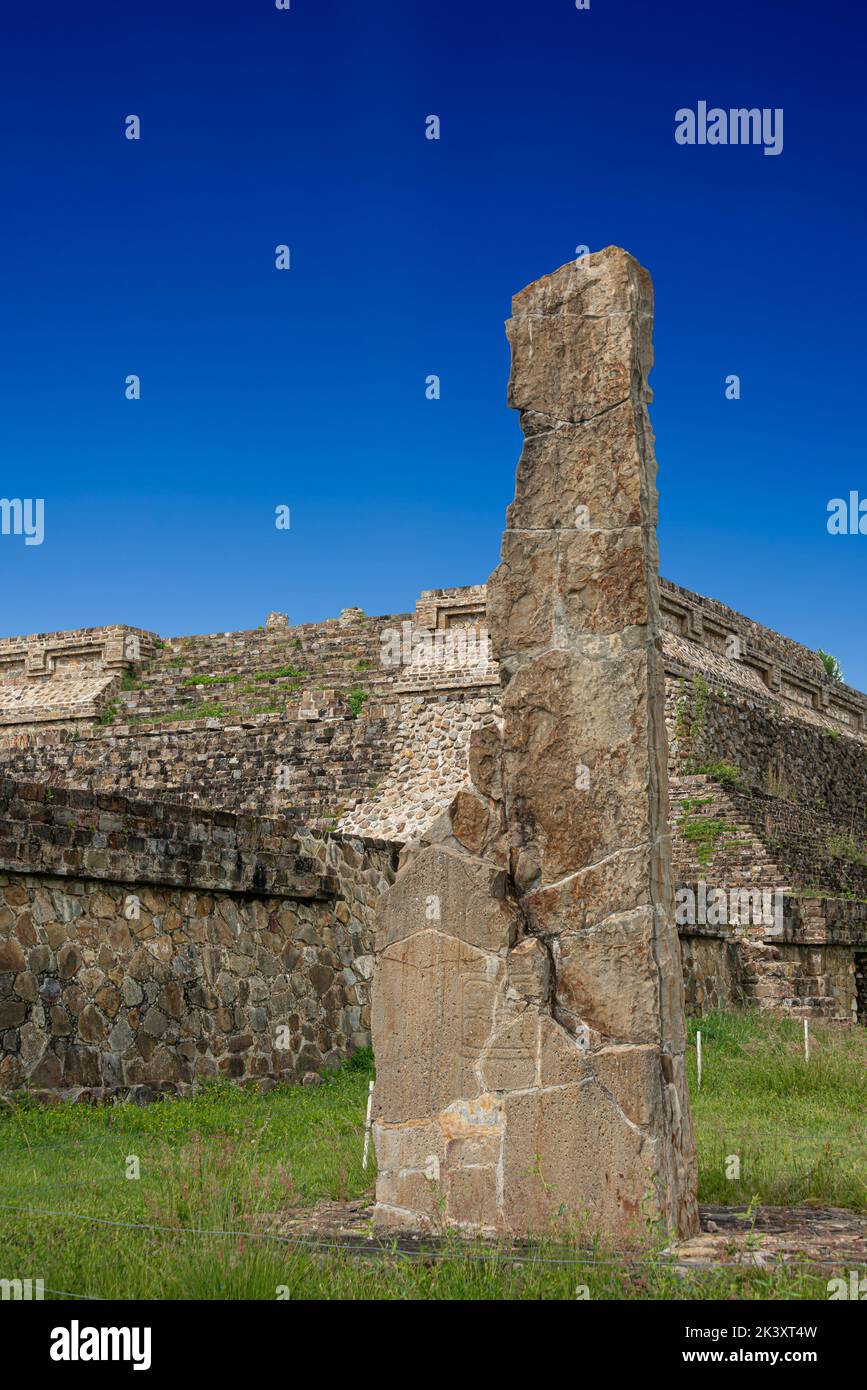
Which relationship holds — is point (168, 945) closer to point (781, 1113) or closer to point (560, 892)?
point (781, 1113)

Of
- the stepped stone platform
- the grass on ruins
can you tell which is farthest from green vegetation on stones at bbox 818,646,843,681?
the grass on ruins

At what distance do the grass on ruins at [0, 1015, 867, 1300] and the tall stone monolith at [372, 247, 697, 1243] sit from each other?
410mm

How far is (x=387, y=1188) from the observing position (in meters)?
6.20

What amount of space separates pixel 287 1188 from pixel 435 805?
1430 cm

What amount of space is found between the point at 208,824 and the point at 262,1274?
677cm

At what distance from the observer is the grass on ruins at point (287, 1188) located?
484 centimetres

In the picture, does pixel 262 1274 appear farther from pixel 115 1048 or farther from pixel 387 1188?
pixel 115 1048

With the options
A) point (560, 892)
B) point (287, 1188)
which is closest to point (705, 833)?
point (287, 1188)

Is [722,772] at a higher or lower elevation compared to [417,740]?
lower

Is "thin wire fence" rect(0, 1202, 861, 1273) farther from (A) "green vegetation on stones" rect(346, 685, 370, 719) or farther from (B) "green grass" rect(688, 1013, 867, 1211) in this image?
(A) "green vegetation on stones" rect(346, 685, 370, 719)

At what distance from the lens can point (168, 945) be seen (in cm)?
1080

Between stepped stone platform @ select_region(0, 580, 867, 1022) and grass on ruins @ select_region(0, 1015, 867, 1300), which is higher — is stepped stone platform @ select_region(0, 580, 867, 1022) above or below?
above

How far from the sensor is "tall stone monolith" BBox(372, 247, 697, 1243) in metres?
5.73
